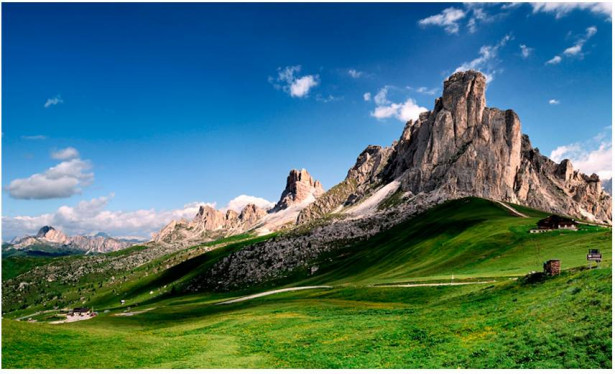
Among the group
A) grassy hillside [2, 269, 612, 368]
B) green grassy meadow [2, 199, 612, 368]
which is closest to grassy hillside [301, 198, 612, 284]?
green grassy meadow [2, 199, 612, 368]

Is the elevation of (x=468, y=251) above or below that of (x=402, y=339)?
above

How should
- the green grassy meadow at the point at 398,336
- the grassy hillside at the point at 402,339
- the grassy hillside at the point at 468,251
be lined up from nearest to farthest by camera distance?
the grassy hillside at the point at 402,339
the green grassy meadow at the point at 398,336
the grassy hillside at the point at 468,251

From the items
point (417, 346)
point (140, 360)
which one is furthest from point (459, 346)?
point (140, 360)

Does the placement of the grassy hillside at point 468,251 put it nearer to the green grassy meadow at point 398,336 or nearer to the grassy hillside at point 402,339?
the green grassy meadow at point 398,336

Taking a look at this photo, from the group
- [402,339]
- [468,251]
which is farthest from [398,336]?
[468,251]

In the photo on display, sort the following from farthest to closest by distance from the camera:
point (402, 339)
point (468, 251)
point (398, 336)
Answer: point (468, 251)
point (398, 336)
point (402, 339)

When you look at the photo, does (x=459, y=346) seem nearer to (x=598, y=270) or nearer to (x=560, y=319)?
(x=560, y=319)

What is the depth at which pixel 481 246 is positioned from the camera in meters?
97.1

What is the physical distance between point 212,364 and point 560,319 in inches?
1017

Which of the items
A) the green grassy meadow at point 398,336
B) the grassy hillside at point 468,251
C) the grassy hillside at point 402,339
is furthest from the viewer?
the grassy hillside at point 468,251

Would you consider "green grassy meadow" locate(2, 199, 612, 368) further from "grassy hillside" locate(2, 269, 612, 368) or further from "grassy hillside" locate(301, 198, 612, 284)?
"grassy hillside" locate(301, 198, 612, 284)

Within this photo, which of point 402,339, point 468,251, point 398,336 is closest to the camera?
point 402,339

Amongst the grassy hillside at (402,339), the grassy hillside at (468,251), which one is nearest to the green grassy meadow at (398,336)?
the grassy hillside at (402,339)

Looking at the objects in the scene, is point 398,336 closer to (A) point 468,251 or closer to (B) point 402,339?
(B) point 402,339
